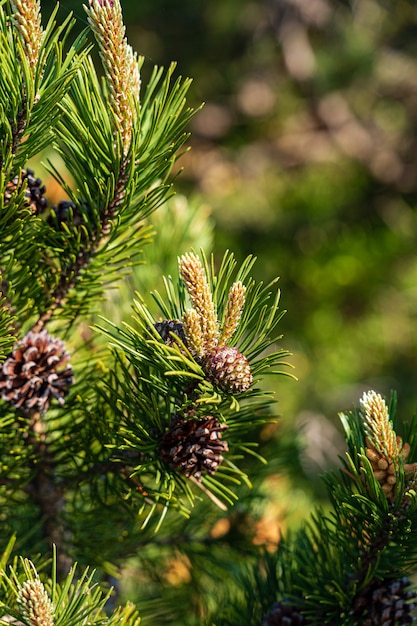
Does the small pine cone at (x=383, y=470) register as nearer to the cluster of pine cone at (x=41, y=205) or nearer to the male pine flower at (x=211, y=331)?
the male pine flower at (x=211, y=331)

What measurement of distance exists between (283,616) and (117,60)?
317 mm

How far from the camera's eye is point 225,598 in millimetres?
479

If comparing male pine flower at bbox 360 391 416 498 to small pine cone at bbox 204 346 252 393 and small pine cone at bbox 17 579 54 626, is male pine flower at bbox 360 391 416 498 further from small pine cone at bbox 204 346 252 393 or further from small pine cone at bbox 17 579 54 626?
small pine cone at bbox 17 579 54 626

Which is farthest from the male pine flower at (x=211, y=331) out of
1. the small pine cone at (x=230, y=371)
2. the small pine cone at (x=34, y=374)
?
the small pine cone at (x=34, y=374)

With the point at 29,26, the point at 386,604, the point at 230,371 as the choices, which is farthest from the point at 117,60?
the point at 386,604

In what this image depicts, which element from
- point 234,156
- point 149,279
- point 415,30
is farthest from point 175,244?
point 415,30

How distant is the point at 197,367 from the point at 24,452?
0.15m

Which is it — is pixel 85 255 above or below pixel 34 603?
above

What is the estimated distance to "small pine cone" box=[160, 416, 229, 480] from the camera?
359 mm

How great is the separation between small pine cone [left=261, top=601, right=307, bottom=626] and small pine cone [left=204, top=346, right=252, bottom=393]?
16cm

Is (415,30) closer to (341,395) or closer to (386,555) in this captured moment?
(341,395)

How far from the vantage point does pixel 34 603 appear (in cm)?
30

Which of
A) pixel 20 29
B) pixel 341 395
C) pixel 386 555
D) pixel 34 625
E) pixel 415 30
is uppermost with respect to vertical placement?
pixel 415 30

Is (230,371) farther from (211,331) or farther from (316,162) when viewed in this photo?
(316,162)
